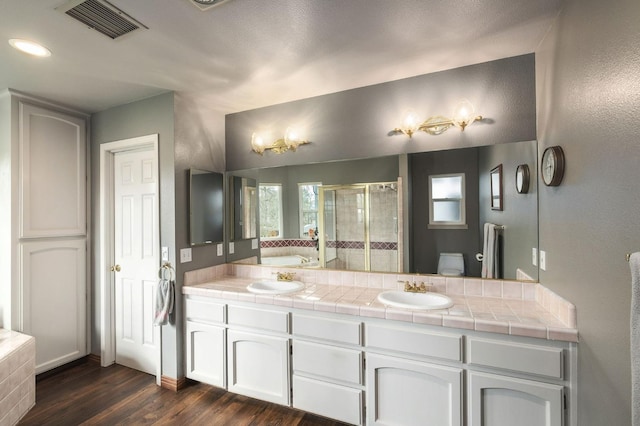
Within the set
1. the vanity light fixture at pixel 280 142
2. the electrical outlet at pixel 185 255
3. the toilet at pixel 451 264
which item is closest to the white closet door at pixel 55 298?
the electrical outlet at pixel 185 255

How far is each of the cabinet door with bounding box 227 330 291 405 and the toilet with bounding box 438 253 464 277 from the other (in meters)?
1.23

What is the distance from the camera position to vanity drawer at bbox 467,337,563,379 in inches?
56.7

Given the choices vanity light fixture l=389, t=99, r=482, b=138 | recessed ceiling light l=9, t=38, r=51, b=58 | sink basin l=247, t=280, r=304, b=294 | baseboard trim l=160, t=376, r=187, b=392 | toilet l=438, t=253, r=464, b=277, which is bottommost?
baseboard trim l=160, t=376, r=187, b=392

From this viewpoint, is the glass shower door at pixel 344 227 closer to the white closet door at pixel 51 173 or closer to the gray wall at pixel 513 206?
the gray wall at pixel 513 206

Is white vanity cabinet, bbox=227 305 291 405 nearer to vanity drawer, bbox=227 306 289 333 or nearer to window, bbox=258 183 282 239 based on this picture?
vanity drawer, bbox=227 306 289 333

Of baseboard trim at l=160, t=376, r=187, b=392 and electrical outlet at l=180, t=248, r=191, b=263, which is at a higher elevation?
electrical outlet at l=180, t=248, r=191, b=263

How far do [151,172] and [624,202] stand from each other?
9.96 feet

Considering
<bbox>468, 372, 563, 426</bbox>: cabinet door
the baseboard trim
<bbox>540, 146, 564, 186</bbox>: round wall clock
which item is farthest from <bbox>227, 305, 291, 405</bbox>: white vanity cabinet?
<bbox>540, 146, 564, 186</bbox>: round wall clock

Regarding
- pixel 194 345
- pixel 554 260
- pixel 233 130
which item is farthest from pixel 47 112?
pixel 554 260

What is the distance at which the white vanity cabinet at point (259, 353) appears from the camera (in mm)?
2055

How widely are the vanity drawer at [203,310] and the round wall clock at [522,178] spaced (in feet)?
7.40

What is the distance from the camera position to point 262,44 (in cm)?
178

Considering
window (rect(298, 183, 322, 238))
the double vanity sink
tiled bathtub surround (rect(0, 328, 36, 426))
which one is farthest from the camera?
window (rect(298, 183, 322, 238))

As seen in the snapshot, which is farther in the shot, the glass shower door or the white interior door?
the white interior door
